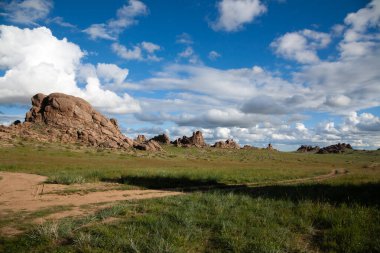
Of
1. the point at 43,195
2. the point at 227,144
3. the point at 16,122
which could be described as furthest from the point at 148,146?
the point at 227,144

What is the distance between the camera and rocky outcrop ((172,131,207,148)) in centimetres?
12586

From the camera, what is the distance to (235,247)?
25.7 feet

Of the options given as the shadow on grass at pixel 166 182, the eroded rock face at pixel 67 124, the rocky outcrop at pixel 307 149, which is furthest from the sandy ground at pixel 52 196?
the rocky outcrop at pixel 307 149

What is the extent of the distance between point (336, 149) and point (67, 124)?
132716mm

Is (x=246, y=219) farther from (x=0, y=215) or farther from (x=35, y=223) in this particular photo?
(x=0, y=215)

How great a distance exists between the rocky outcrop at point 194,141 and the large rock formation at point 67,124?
40356mm

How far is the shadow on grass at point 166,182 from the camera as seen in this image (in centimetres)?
2242

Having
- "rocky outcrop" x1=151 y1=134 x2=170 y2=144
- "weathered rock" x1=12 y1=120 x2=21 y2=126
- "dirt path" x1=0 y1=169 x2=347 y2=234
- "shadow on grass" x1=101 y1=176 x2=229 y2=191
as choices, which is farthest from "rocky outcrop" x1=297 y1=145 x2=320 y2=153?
"dirt path" x1=0 y1=169 x2=347 y2=234

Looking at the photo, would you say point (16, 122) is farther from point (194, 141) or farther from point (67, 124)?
point (194, 141)

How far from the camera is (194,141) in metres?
128

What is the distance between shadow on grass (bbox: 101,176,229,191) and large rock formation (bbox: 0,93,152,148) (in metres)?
48.5

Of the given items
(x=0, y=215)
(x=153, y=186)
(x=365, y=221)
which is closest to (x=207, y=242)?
(x=365, y=221)

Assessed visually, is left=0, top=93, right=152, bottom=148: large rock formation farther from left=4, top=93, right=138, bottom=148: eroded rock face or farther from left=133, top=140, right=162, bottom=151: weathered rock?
left=133, top=140, right=162, bottom=151: weathered rock

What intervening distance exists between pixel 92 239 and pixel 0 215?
535cm
